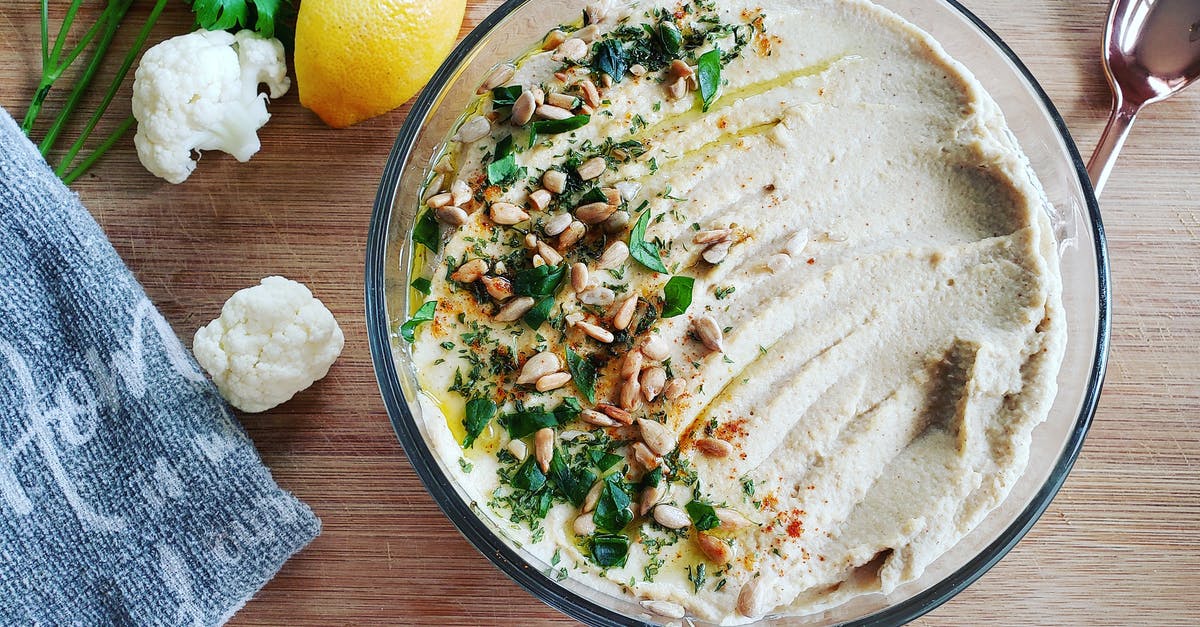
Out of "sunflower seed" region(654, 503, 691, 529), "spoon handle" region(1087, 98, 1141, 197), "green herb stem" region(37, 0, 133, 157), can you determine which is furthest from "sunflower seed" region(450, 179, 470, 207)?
"spoon handle" region(1087, 98, 1141, 197)

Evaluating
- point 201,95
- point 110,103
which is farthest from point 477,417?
point 110,103

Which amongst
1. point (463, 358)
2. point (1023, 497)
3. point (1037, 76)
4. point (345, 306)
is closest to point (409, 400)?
point (463, 358)

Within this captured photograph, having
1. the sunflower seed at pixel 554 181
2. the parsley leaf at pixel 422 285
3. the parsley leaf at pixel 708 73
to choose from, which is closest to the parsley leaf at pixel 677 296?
the sunflower seed at pixel 554 181

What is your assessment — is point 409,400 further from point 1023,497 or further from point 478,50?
point 1023,497

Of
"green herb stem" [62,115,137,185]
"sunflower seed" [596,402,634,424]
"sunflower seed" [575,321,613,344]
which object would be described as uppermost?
"green herb stem" [62,115,137,185]

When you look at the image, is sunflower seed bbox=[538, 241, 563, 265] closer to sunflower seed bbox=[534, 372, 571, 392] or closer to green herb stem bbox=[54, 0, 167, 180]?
sunflower seed bbox=[534, 372, 571, 392]

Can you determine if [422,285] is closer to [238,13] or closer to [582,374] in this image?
[582,374]
